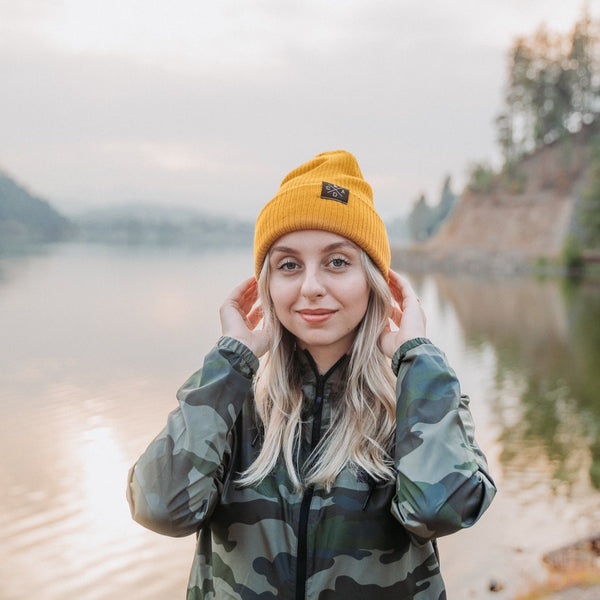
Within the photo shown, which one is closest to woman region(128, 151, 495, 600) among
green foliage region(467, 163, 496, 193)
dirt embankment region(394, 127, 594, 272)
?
dirt embankment region(394, 127, 594, 272)

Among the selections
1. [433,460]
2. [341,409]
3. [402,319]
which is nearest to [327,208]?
[402,319]

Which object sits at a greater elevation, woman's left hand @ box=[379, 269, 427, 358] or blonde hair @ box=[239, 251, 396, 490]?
woman's left hand @ box=[379, 269, 427, 358]

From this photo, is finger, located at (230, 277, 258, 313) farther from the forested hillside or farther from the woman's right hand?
the forested hillside

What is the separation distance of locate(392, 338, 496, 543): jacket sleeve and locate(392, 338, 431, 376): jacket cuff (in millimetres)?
58

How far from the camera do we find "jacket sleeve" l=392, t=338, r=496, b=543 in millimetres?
1945

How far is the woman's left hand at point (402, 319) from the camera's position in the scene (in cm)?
229

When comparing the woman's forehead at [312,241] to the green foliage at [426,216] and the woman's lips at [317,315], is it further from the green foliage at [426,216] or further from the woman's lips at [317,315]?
the green foliage at [426,216]

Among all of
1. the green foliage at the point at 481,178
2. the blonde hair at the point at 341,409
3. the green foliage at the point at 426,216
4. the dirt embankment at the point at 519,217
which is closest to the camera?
the blonde hair at the point at 341,409

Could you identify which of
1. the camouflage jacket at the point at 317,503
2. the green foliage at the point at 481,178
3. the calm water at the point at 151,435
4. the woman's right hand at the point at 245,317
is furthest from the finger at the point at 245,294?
the green foliage at the point at 481,178

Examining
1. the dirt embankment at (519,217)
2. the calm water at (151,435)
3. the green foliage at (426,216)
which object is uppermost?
the green foliage at (426,216)

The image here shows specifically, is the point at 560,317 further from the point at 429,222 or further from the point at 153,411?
the point at 429,222

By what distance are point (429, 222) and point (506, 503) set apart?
8956 centimetres

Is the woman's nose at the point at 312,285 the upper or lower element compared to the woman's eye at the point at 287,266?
lower

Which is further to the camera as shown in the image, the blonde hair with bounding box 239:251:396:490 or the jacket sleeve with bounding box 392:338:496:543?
the blonde hair with bounding box 239:251:396:490
